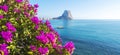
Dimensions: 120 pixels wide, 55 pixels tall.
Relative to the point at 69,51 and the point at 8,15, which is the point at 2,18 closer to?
the point at 8,15

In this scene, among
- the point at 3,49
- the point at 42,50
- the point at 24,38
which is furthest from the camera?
the point at 24,38

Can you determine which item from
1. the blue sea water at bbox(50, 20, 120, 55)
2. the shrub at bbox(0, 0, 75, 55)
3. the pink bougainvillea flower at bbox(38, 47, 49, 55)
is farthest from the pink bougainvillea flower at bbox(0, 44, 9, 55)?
the blue sea water at bbox(50, 20, 120, 55)

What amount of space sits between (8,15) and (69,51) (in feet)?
8.67

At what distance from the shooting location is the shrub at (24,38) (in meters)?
6.29

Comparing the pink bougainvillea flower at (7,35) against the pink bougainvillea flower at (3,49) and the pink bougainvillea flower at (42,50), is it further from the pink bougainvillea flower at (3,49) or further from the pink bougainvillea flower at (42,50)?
the pink bougainvillea flower at (42,50)

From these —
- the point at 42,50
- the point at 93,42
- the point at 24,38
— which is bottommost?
the point at 93,42

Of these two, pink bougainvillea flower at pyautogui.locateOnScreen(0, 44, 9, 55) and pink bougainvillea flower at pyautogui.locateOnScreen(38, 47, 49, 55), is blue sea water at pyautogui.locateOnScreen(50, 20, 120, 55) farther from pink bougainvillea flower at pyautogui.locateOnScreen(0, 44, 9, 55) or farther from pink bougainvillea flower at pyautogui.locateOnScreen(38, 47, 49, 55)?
pink bougainvillea flower at pyautogui.locateOnScreen(0, 44, 9, 55)

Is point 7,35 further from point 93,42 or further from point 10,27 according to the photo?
point 93,42

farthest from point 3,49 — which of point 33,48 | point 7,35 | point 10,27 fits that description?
point 10,27

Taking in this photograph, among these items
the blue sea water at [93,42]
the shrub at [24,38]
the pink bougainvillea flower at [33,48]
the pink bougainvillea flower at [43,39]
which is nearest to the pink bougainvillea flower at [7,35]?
the shrub at [24,38]

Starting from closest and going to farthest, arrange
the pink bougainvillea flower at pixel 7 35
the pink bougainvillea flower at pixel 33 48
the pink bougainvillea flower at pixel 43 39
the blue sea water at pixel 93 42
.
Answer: the pink bougainvillea flower at pixel 7 35
the pink bougainvillea flower at pixel 33 48
the pink bougainvillea flower at pixel 43 39
the blue sea water at pixel 93 42

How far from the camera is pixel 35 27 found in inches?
290

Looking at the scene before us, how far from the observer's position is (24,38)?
275 inches

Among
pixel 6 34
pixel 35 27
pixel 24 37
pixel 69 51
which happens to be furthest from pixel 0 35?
pixel 69 51
